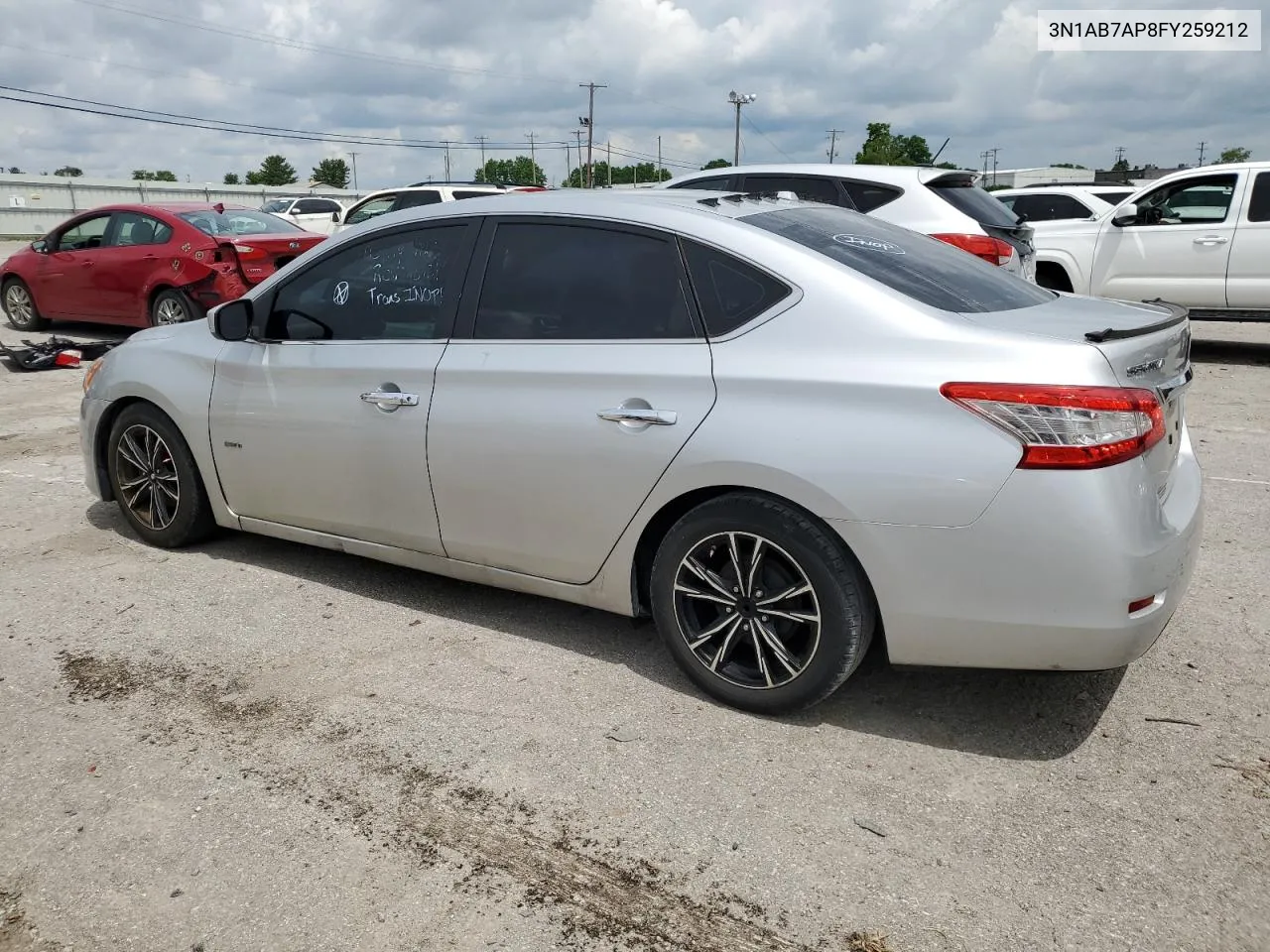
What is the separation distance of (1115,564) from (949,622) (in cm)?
48

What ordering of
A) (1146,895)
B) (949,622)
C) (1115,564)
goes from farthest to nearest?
(949,622) < (1115,564) < (1146,895)

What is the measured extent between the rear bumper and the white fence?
5533 centimetres

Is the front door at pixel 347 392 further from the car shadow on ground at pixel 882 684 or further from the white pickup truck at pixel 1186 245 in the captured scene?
the white pickup truck at pixel 1186 245

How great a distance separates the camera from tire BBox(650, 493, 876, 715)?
3.24 meters

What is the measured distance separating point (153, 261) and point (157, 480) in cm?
717

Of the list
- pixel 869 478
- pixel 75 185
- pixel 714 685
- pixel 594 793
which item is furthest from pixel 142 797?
pixel 75 185

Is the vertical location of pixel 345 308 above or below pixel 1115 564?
above

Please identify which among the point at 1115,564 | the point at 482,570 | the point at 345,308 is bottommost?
the point at 482,570

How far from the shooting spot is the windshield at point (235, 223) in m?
11.5

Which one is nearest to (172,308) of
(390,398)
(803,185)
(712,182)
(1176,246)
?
(712,182)

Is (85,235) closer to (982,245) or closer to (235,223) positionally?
(235,223)

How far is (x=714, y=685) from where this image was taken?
11.7 feet

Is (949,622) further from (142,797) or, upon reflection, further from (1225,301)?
(1225,301)

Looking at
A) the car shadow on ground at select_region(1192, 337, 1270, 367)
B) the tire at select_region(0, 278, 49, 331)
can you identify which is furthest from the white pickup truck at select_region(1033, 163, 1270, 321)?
the tire at select_region(0, 278, 49, 331)
